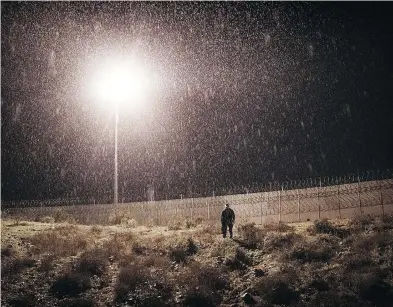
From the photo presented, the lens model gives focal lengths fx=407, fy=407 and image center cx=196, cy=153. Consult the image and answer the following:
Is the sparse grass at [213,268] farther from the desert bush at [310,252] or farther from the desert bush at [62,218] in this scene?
the desert bush at [62,218]

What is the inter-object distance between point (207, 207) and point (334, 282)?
1781 centimetres

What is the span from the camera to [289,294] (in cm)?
1349

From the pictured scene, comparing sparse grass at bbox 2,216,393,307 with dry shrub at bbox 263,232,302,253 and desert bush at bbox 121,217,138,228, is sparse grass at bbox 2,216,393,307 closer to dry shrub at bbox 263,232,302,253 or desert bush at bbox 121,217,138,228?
dry shrub at bbox 263,232,302,253

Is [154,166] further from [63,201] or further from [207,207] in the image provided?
[207,207]

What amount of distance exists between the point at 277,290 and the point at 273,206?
47.0ft

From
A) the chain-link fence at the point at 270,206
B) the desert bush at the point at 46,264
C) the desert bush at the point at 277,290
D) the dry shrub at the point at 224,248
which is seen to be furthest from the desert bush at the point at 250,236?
the desert bush at the point at 46,264

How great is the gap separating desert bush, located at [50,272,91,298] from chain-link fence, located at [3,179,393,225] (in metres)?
15.3

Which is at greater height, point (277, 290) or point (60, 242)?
point (60, 242)

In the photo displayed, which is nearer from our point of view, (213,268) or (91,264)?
(213,268)

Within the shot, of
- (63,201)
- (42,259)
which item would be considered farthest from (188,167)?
(42,259)

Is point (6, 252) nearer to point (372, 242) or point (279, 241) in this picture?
point (279, 241)

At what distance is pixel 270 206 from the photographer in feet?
91.4

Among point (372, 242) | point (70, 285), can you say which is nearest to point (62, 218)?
point (70, 285)

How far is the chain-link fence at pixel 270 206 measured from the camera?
78.0 ft
